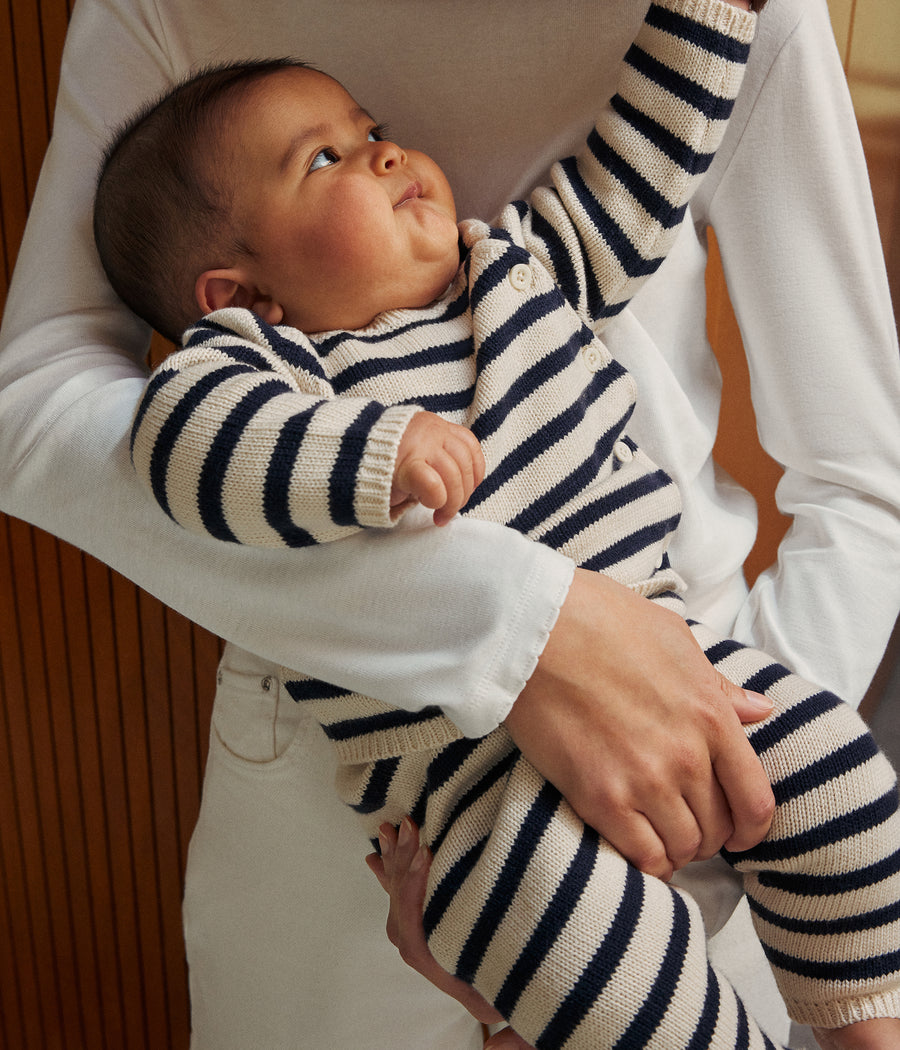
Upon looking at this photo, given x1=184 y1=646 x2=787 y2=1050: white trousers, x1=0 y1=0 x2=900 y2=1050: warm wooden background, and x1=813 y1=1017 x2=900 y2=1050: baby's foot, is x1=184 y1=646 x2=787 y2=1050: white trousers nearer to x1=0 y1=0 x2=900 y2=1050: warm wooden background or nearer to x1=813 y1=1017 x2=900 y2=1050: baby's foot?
x1=813 y1=1017 x2=900 y2=1050: baby's foot

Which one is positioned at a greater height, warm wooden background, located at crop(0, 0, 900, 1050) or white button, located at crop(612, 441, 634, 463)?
white button, located at crop(612, 441, 634, 463)

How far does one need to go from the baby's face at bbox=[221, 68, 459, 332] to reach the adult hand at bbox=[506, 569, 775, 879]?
306mm

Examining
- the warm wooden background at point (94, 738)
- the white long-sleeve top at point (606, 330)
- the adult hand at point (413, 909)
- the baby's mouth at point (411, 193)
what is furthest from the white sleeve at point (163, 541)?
the warm wooden background at point (94, 738)

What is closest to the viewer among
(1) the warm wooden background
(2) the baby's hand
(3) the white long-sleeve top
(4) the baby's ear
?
(2) the baby's hand

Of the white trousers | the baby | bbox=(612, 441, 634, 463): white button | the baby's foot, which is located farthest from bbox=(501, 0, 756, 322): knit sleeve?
the baby's foot

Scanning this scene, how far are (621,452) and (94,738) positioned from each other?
108 centimetres

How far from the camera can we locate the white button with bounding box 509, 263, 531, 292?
780 mm

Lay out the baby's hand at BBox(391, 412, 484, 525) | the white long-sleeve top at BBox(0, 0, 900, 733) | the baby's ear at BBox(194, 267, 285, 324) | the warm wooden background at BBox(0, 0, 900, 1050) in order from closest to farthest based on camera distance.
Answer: the baby's hand at BBox(391, 412, 484, 525) → the white long-sleeve top at BBox(0, 0, 900, 733) → the baby's ear at BBox(194, 267, 285, 324) → the warm wooden background at BBox(0, 0, 900, 1050)

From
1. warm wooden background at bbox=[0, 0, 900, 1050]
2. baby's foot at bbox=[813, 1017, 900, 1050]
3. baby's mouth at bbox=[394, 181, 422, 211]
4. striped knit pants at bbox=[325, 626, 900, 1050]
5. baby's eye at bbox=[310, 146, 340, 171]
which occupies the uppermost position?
baby's eye at bbox=[310, 146, 340, 171]

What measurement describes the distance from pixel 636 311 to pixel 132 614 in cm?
94

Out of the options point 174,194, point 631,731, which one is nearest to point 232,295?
point 174,194

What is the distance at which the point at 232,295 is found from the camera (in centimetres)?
84

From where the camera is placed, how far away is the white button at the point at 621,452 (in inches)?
31.7

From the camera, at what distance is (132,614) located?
1.47 meters
